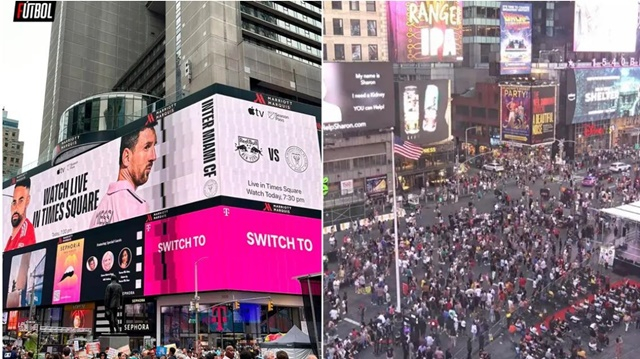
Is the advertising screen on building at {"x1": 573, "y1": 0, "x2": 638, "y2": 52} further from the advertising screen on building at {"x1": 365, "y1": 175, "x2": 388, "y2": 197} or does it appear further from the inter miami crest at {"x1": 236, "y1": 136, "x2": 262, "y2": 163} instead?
the inter miami crest at {"x1": 236, "y1": 136, "x2": 262, "y2": 163}

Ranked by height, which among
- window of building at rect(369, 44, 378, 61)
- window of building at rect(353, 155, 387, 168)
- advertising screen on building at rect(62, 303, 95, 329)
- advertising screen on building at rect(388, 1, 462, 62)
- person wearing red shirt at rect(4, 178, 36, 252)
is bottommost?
advertising screen on building at rect(62, 303, 95, 329)

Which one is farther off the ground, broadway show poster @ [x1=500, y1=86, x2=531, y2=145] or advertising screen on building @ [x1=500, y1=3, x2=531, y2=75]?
advertising screen on building @ [x1=500, y1=3, x2=531, y2=75]

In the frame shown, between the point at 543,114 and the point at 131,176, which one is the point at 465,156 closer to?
the point at 543,114

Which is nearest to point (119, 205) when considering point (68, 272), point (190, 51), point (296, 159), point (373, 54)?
point (68, 272)

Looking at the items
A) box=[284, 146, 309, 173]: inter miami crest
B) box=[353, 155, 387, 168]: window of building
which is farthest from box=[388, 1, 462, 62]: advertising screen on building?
box=[284, 146, 309, 173]: inter miami crest

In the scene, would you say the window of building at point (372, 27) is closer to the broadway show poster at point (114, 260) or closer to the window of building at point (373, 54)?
the window of building at point (373, 54)

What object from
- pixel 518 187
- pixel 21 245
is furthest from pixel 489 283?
pixel 21 245
